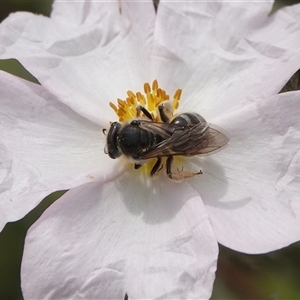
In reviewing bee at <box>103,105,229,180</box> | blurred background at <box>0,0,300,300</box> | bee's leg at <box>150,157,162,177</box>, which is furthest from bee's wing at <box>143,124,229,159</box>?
blurred background at <box>0,0,300,300</box>

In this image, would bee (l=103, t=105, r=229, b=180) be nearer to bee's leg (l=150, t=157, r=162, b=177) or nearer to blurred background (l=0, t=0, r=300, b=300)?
bee's leg (l=150, t=157, r=162, b=177)

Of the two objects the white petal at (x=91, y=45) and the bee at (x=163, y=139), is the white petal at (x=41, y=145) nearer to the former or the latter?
the white petal at (x=91, y=45)

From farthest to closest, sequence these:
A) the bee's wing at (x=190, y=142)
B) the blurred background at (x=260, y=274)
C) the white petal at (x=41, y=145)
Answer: the blurred background at (x=260, y=274) → the white petal at (x=41, y=145) → the bee's wing at (x=190, y=142)

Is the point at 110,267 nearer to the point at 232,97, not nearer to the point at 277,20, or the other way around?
the point at 232,97

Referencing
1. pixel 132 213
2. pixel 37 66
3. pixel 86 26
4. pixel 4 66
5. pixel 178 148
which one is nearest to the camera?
pixel 178 148

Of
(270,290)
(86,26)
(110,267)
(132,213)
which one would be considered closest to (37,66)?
(86,26)

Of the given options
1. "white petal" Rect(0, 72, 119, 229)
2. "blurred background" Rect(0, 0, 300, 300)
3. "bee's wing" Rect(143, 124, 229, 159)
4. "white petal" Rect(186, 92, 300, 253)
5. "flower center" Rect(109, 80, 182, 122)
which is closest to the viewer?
"bee's wing" Rect(143, 124, 229, 159)

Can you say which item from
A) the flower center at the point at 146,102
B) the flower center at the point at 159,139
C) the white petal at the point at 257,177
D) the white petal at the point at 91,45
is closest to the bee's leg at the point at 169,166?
the flower center at the point at 159,139
